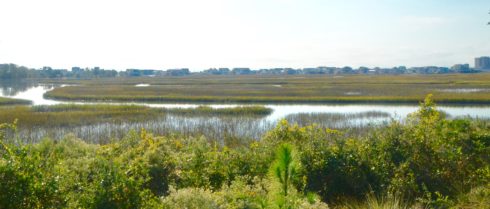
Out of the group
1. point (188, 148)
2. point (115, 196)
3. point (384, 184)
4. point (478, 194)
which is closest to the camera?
point (115, 196)

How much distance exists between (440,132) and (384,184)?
5.08 ft

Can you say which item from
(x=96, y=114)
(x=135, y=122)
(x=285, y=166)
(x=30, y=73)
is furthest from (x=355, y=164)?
(x=30, y=73)

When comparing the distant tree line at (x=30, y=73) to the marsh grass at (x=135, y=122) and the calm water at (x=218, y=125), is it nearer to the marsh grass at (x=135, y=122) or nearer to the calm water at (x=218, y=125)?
the marsh grass at (x=135, y=122)

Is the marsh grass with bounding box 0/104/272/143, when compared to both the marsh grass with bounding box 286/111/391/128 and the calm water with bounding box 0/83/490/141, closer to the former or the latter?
the calm water with bounding box 0/83/490/141

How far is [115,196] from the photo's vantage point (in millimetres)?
6082

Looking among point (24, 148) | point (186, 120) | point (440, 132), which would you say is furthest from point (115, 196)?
point (186, 120)

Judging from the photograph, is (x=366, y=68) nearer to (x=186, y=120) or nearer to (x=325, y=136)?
(x=186, y=120)

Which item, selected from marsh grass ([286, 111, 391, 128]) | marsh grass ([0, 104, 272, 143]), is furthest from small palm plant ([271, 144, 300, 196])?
marsh grass ([286, 111, 391, 128])

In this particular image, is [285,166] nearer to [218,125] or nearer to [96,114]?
[218,125]

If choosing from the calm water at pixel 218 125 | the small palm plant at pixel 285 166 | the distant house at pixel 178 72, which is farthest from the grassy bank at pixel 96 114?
the distant house at pixel 178 72

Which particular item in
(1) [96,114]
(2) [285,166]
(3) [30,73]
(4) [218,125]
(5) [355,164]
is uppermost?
(3) [30,73]

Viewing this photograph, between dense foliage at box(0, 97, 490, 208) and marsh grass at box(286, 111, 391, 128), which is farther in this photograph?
marsh grass at box(286, 111, 391, 128)

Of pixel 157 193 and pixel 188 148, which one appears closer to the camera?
pixel 157 193

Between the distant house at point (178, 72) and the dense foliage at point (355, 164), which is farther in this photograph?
the distant house at point (178, 72)
